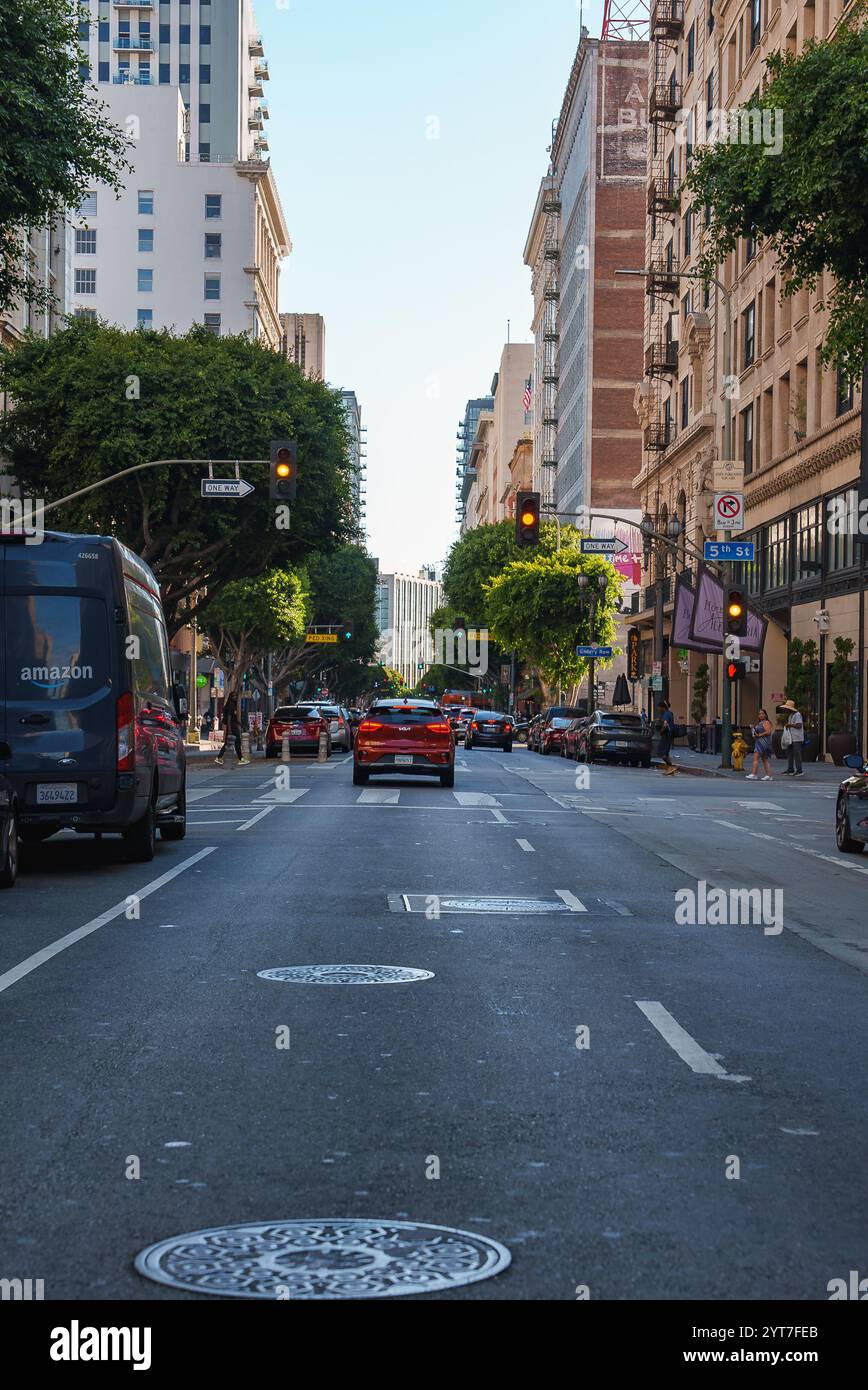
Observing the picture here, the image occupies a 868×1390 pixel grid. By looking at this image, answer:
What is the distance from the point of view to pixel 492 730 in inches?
2591

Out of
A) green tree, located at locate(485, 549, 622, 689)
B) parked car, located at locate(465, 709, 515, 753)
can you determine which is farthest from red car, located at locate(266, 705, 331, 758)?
green tree, located at locate(485, 549, 622, 689)

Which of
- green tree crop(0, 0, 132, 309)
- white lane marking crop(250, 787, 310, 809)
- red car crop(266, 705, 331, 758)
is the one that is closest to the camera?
green tree crop(0, 0, 132, 309)

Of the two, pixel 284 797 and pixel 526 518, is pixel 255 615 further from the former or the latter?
pixel 284 797

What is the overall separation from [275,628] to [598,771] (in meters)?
36.8

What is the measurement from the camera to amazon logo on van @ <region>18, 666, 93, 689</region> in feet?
52.8

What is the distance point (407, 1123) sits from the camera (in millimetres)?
6664

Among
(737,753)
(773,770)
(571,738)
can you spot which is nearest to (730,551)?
(737,753)

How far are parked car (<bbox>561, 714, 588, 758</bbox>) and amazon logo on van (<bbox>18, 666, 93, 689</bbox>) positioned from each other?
38215 millimetres

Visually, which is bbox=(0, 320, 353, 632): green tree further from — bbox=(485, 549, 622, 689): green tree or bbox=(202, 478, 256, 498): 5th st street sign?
bbox=(485, 549, 622, 689): green tree

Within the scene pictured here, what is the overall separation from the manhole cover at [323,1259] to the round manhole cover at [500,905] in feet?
27.7

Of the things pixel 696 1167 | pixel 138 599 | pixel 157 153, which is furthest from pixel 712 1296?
pixel 157 153

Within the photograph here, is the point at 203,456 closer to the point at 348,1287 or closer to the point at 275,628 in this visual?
the point at 275,628

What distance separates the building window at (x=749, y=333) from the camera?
5688cm

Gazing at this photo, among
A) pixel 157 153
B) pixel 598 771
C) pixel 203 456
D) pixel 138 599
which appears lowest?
pixel 598 771
